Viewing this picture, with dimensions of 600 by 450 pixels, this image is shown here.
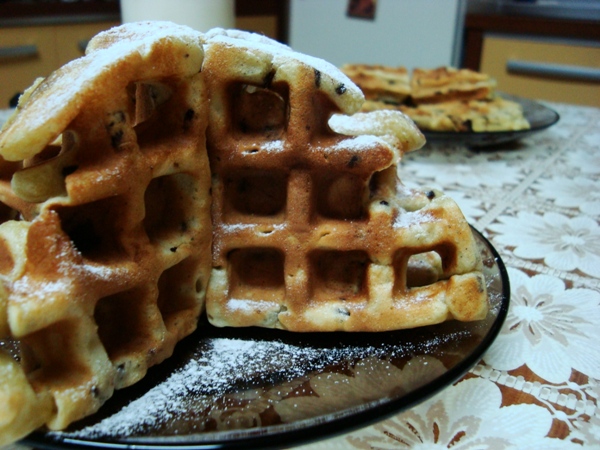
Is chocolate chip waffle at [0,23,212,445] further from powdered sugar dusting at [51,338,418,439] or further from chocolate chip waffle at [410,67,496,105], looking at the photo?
chocolate chip waffle at [410,67,496,105]

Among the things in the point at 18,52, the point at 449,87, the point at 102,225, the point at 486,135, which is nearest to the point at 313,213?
the point at 102,225

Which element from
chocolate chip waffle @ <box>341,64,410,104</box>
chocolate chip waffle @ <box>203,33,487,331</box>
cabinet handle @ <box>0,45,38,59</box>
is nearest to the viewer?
chocolate chip waffle @ <box>203,33,487,331</box>

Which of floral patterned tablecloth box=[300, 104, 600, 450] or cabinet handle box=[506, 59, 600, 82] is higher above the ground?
floral patterned tablecloth box=[300, 104, 600, 450]

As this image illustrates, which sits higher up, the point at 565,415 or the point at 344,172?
the point at 344,172

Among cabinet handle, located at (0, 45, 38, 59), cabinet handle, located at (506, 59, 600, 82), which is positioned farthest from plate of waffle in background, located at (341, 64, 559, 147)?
cabinet handle, located at (0, 45, 38, 59)

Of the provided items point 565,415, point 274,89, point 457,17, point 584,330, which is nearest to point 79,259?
Answer: point 274,89

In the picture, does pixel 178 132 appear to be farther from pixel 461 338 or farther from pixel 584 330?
pixel 584 330

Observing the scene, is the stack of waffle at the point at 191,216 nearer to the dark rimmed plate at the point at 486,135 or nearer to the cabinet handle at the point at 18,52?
the dark rimmed plate at the point at 486,135
